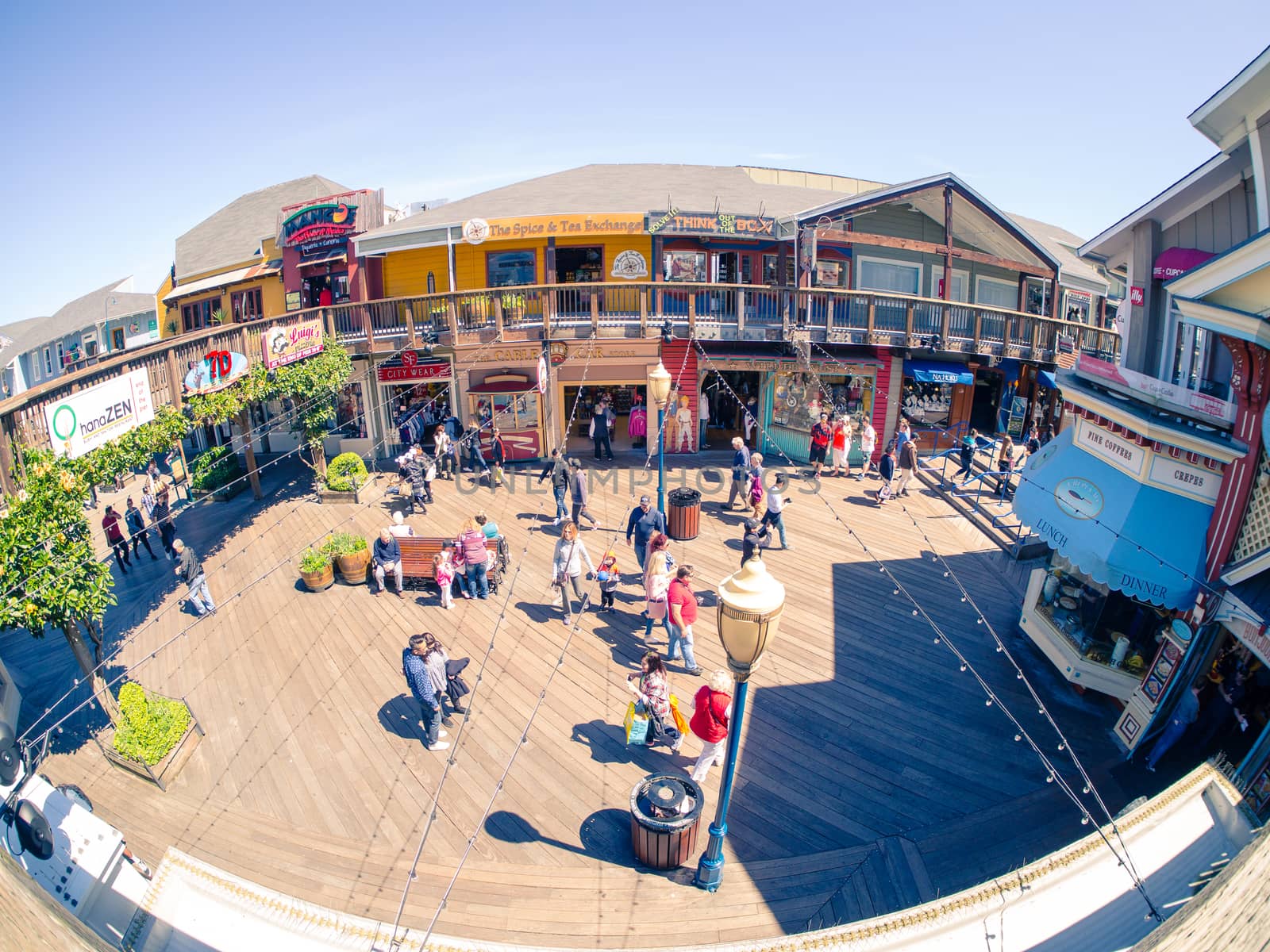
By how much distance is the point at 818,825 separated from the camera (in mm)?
6938

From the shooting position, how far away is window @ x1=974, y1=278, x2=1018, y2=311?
20.3 m

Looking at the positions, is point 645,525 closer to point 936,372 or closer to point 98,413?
point 98,413

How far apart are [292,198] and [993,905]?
34513 mm

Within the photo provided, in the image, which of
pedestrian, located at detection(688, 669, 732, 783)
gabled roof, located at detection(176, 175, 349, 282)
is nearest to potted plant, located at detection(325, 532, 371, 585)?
pedestrian, located at detection(688, 669, 732, 783)

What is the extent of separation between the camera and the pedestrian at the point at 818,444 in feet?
54.4

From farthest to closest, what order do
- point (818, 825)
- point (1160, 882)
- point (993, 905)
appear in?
point (818, 825) → point (1160, 882) → point (993, 905)

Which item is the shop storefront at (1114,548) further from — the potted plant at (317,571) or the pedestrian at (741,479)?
the potted plant at (317,571)

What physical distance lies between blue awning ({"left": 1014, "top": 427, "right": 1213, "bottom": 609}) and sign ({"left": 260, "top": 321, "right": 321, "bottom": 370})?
1535 centimetres

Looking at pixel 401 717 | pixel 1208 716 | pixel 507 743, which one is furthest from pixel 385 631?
pixel 1208 716

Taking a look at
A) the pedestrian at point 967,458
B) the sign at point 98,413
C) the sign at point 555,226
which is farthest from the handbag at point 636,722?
the sign at point 555,226

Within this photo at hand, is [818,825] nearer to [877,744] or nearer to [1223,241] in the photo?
[877,744]

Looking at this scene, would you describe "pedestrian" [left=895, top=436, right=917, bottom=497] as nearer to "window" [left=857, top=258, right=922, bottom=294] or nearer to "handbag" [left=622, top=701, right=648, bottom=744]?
"window" [left=857, top=258, right=922, bottom=294]

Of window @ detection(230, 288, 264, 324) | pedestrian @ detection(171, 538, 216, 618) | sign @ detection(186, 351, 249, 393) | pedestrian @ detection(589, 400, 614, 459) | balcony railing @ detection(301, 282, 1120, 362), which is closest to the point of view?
pedestrian @ detection(171, 538, 216, 618)

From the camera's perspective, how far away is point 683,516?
43.1ft
